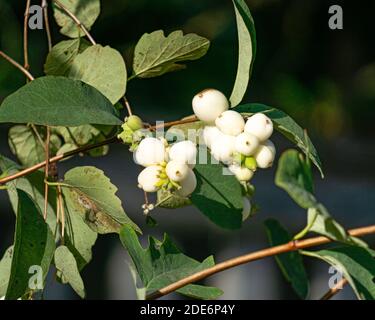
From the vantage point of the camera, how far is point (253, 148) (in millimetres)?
607

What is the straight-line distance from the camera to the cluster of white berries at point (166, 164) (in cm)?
61

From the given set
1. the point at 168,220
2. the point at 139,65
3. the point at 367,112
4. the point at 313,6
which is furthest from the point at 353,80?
the point at 139,65

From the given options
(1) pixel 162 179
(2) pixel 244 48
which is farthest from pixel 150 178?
(2) pixel 244 48

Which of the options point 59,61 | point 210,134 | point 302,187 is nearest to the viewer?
point 302,187

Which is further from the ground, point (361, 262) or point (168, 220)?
point (361, 262)

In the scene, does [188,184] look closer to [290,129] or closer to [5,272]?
[290,129]

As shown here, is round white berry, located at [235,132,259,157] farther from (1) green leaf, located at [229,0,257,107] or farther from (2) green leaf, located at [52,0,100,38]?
(2) green leaf, located at [52,0,100,38]

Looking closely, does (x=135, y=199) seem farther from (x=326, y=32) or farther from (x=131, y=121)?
(x=131, y=121)

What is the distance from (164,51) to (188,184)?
14 centimetres

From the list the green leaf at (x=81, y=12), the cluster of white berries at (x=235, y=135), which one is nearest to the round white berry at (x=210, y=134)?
the cluster of white berries at (x=235, y=135)

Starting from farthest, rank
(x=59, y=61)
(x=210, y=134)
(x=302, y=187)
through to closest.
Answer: (x=59, y=61) → (x=210, y=134) → (x=302, y=187)

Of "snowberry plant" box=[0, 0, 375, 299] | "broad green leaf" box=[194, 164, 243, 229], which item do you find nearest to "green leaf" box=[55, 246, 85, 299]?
"snowberry plant" box=[0, 0, 375, 299]

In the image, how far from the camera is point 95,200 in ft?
2.19
